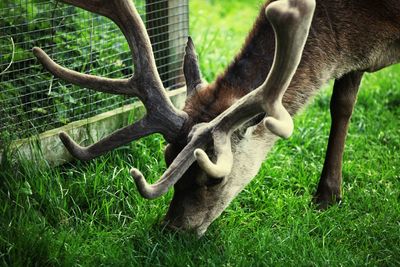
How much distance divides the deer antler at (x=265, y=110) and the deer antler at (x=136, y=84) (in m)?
0.19

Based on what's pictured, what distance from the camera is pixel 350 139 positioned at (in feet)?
19.6

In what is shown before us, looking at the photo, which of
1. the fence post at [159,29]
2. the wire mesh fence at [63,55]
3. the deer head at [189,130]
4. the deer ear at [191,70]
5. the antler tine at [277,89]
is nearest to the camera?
the antler tine at [277,89]

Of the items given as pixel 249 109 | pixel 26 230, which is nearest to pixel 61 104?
pixel 26 230

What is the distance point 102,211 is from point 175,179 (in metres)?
0.96

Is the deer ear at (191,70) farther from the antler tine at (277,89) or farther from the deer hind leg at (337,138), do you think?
the deer hind leg at (337,138)

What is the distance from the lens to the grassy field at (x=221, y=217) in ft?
13.3

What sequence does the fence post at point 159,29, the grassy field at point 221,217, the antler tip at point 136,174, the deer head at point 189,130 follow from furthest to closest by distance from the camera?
the fence post at point 159,29 < the grassy field at point 221,217 < the deer head at point 189,130 < the antler tip at point 136,174

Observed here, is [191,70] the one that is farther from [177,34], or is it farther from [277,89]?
[177,34]

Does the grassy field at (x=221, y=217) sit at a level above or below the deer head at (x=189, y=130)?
below

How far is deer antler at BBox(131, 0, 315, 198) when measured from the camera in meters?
3.44

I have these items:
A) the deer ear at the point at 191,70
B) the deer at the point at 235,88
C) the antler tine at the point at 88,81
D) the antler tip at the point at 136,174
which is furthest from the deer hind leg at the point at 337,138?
the antler tip at the point at 136,174

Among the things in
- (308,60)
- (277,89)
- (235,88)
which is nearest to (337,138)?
(308,60)

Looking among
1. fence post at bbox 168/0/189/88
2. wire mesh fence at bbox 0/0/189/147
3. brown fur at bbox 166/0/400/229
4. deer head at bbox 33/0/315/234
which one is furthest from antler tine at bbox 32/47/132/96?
fence post at bbox 168/0/189/88

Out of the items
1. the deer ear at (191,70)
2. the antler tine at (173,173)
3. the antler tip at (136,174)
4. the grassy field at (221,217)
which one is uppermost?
the deer ear at (191,70)
